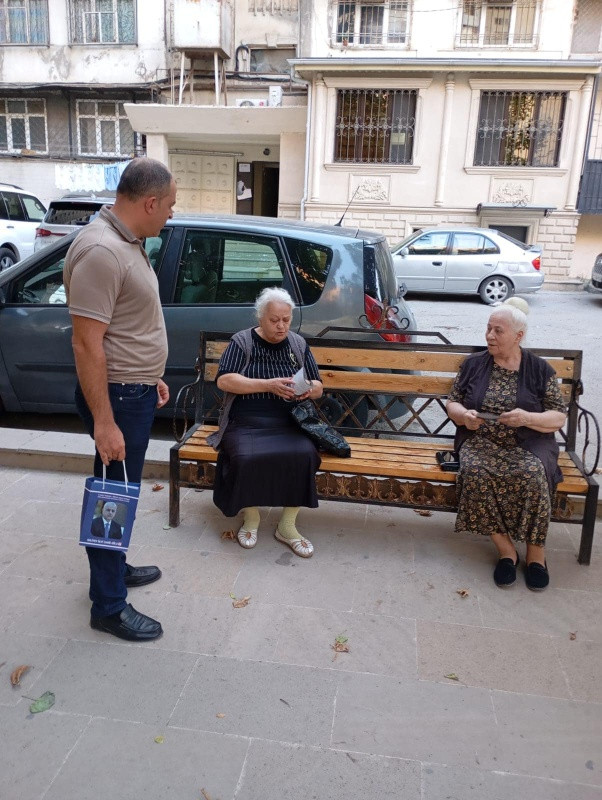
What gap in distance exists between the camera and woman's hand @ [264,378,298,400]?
3.33 m

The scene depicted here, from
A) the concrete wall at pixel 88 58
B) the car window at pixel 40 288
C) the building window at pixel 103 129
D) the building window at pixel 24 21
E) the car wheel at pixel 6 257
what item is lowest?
the car wheel at pixel 6 257

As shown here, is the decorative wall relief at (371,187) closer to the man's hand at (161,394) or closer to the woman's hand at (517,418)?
the woman's hand at (517,418)

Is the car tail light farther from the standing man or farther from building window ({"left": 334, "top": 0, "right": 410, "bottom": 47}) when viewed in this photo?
building window ({"left": 334, "top": 0, "right": 410, "bottom": 47})

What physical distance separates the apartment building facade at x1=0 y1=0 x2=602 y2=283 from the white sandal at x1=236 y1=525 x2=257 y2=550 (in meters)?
13.1

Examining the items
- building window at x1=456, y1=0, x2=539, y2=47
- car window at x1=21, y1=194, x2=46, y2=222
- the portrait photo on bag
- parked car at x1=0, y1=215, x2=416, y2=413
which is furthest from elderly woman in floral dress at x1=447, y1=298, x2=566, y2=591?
building window at x1=456, y1=0, x2=539, y2=47

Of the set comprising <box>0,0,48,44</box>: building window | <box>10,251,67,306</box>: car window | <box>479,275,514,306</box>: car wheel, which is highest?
<box>0,0,48,44</box>: building window

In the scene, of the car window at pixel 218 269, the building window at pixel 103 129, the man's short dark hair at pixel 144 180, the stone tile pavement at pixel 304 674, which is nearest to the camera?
the stone tile pavement at pixel 304 674

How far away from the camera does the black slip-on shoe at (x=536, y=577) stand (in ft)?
10.5

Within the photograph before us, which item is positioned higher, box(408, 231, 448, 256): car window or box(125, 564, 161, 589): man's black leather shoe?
box(408, 231, 448, 256): car window

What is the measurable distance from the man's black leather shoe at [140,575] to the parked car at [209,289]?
1940 millimetres

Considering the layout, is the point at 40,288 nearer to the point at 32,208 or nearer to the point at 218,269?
the point at 218,269

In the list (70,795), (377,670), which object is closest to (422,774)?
(377,670)

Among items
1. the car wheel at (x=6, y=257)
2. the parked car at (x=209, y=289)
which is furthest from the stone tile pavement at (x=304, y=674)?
the car wheel at (x=6, y=257)

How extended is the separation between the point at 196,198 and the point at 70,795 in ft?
66.2
